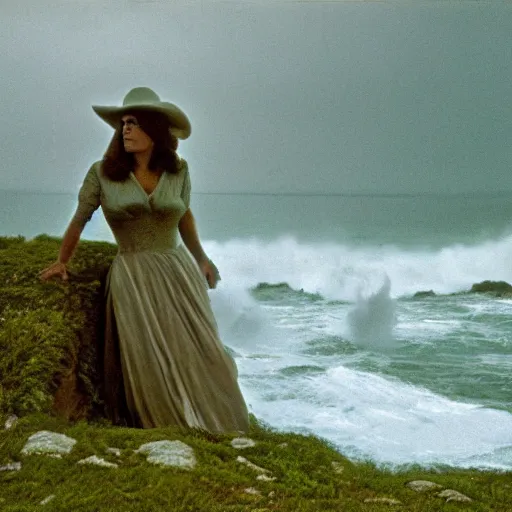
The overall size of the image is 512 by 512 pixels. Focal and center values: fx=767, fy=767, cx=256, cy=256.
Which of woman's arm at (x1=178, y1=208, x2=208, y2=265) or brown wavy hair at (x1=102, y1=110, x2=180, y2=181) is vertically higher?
brown wavy hair at (x1=102, y1=110, x2=180, y2=181)

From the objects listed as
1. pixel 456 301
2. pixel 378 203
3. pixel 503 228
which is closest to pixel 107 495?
pixel 456 301

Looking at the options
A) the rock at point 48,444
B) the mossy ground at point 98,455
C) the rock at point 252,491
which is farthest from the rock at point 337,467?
the rock at point 48,444

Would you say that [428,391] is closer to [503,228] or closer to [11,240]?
[11,240]

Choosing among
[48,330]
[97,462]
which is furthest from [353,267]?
[97,462]

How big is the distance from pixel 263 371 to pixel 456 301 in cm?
→ 1830

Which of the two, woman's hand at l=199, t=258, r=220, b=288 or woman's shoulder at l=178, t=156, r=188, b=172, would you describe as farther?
woman's hand at l=199, t=258, r=220, b=288

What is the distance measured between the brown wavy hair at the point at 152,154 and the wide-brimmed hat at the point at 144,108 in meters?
0.05

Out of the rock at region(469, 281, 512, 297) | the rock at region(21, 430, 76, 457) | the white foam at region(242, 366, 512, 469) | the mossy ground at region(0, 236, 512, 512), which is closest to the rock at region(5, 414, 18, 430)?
the mossy ground at region(0, 236, 512, 512)

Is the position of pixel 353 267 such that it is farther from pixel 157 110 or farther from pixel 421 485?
pixel 421 485

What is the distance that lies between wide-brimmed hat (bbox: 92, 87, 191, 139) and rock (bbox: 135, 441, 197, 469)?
2.26m

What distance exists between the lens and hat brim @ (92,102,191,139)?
5.18 metres

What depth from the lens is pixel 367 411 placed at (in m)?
11.1

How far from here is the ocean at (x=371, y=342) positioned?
9.91 metres

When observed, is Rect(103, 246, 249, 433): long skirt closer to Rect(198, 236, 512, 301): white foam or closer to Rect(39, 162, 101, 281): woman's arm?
Rect(39, 162, 101, 281): woman's arm
